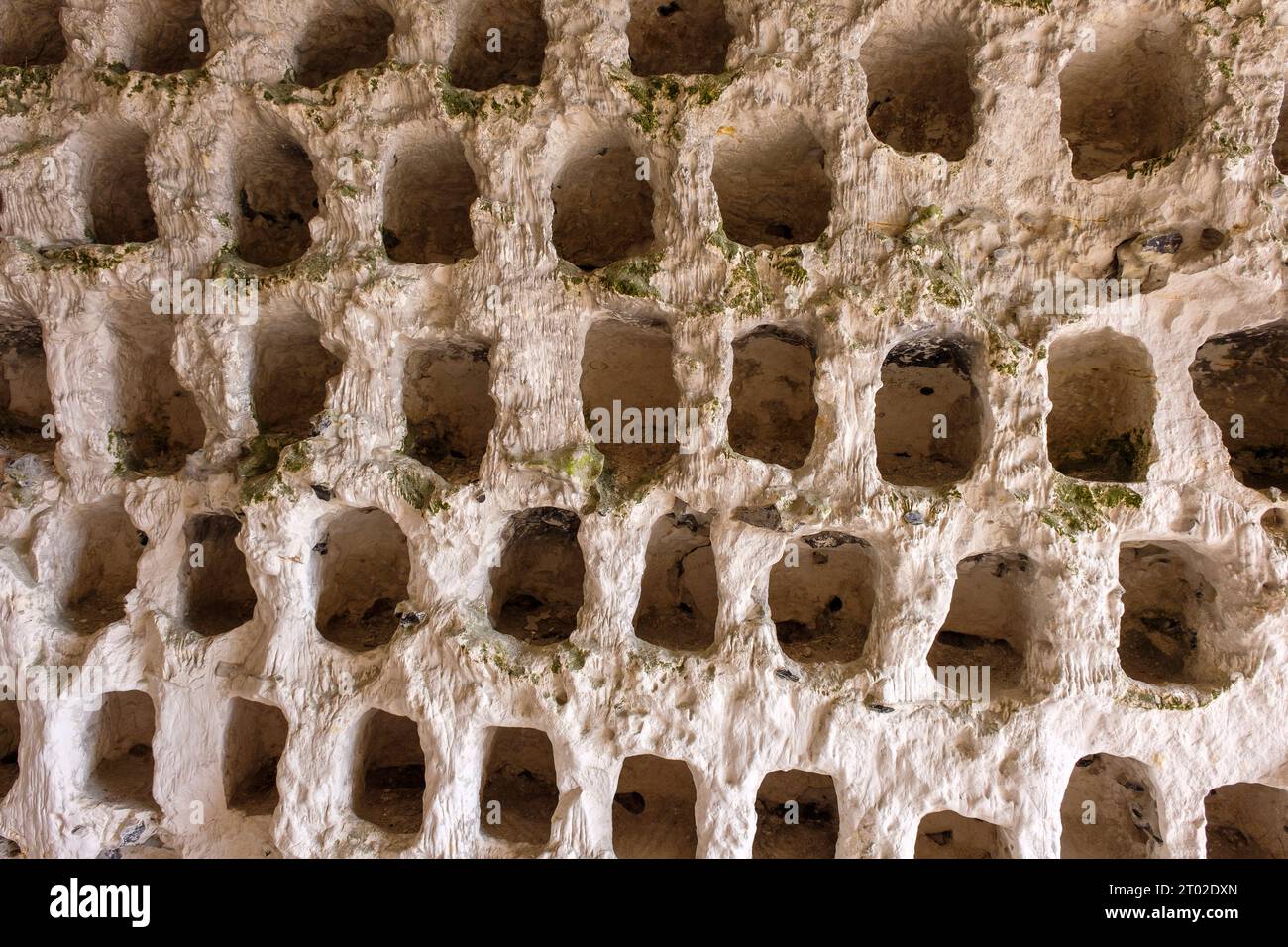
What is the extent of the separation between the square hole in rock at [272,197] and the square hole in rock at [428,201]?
1.29 feet

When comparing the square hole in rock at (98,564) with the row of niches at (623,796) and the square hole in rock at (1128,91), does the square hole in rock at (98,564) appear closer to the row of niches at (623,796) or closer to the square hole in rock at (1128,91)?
the row of niches at (623,796)

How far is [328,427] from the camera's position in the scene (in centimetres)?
328

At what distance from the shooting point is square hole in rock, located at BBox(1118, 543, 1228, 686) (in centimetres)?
324

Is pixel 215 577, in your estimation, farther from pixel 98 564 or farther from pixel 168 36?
pixel 168 36

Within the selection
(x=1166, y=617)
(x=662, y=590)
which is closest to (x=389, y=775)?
(x=662, y=590)

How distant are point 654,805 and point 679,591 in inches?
40.1

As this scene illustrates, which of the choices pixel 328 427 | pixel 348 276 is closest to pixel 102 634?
pixel 328 427

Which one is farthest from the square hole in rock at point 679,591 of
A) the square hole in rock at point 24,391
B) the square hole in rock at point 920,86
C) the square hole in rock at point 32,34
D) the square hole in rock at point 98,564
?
the square hole in rock at point 32,34

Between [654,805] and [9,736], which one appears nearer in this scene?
[654,805]

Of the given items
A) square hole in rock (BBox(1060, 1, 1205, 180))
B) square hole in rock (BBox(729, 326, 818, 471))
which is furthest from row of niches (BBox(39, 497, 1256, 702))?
square hole in rock (BBox(1060, 1, 1205, 180))

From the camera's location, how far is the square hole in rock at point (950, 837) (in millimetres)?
3570

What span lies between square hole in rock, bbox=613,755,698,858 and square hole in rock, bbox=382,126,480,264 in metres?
2.49

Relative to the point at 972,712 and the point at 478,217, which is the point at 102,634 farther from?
the point at 972,712

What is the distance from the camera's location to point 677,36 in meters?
3.67
